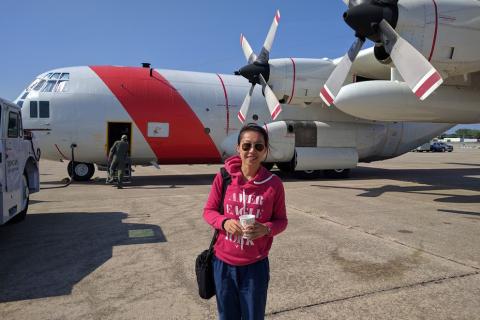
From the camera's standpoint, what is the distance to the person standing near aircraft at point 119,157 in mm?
12000

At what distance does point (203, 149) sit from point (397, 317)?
1123 cm

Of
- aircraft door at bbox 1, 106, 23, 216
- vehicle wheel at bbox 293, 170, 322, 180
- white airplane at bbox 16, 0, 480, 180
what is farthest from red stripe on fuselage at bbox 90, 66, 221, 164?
aircraft door at bbox 1, 106, 23, 216

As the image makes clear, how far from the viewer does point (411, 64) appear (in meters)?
7.41

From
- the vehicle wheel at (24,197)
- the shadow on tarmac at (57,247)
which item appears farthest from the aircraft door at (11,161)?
the shadow on tarmac at (57,247)

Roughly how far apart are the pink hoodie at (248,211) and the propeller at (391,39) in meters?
5.93

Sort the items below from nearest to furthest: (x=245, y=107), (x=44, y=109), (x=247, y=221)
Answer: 1. (x=247, y=221)
2. (x=44, y=109)
3. (x=245, y=107)

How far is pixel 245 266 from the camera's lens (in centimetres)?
232

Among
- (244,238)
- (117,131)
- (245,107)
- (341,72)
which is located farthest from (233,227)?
(117,131)

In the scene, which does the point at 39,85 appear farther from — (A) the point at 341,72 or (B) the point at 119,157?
(A) the point at 341,72

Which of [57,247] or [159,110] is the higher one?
[159,110]

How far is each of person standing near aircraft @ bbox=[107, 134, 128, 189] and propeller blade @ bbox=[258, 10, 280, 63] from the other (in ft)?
18.1

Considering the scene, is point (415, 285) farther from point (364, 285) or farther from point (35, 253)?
point (35, 253)

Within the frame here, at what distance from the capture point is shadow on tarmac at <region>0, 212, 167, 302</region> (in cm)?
401

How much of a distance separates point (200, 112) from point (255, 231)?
11.9 metres
